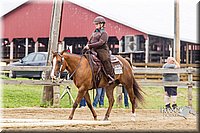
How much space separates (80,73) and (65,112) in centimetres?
300

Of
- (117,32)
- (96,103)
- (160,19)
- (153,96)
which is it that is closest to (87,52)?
(96,103)

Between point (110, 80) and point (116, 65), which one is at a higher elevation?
point (116, 65)

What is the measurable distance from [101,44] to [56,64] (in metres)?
1.17

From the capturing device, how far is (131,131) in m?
10.2

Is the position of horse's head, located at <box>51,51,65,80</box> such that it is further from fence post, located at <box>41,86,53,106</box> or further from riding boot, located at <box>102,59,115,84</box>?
fence post, located at <box>41,86,53,106</box>

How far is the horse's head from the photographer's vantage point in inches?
472

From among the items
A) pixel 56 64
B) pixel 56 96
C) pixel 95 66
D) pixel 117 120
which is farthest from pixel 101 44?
pixel 56 96

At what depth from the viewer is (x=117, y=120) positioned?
12836 mm

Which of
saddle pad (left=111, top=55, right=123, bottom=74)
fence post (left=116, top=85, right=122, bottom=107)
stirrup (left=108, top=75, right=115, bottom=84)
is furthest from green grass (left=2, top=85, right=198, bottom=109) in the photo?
stirrup (left=108, top=75, right=115, bottom=84)

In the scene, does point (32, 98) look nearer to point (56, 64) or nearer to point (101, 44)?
point (56, 64)

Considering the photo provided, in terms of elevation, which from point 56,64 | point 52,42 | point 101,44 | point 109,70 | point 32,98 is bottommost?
point 32,98

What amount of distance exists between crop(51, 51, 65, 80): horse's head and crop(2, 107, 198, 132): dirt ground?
4.78 ft

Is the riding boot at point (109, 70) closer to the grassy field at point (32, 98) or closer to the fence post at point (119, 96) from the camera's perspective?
the grassy field at point (32, 98)

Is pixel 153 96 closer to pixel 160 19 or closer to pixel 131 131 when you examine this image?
pixel 131 131
